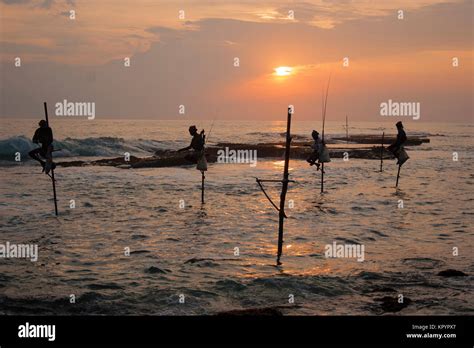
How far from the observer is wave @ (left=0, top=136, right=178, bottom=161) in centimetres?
4500

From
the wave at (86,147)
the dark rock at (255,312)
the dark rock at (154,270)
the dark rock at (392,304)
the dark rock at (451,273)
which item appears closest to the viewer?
the dark rock at (255,312)

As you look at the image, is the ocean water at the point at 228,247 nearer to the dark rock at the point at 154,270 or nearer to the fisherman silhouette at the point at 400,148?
the dark rock at the point at 154,270

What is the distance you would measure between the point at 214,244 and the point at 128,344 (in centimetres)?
661

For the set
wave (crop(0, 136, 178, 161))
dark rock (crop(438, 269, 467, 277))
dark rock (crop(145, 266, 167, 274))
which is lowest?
dark rock (crop(145, 266, 167, 274))

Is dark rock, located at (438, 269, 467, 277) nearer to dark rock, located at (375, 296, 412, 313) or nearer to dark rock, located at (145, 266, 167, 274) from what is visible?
dark rock, located at (375, 296, 412, 313)

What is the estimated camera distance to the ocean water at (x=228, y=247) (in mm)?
9094

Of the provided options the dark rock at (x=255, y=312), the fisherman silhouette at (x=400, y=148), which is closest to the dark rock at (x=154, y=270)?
the dark rock at (x=255, y=312)

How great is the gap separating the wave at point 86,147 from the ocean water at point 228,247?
20.2 metres

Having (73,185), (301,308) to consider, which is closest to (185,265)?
(301,308)

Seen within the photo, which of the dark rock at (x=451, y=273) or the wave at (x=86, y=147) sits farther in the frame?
the wave at (x=86, y=147)

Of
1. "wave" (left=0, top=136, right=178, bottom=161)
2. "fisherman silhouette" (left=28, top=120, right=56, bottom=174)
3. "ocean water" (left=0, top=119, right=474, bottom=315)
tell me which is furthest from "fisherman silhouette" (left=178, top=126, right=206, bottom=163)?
"wave" (left=0, top=136, right=178, bottom=161)

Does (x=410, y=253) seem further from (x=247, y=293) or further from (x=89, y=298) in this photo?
(x=89, y=298)

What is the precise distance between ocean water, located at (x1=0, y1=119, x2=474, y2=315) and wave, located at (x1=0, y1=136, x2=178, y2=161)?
20.2m

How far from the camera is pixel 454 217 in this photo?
17172mm
